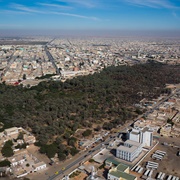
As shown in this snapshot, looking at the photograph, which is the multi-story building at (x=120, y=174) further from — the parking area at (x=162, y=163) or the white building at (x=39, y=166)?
the white building at (x=39, y=166)

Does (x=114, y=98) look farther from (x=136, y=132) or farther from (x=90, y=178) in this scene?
(x=90, y=178)

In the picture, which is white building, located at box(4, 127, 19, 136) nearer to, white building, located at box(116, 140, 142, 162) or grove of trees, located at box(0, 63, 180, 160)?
grove of trees, located at box(0, 63, 180, 160)

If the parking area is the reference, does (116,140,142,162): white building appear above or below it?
above

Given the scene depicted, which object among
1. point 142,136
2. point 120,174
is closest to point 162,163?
point 142,136

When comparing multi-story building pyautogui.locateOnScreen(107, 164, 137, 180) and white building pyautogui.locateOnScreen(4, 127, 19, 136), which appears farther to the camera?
white building pyautogui.locateOnScreen(4, 127, 19, 136)

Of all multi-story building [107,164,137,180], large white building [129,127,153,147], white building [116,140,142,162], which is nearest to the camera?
multi-story building [107,164,137,180]

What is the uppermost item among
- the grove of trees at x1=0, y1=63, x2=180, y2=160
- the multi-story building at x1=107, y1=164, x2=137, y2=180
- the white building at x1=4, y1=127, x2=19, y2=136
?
the grove of trees at x1=0, y1=63, x2=180, y2=160

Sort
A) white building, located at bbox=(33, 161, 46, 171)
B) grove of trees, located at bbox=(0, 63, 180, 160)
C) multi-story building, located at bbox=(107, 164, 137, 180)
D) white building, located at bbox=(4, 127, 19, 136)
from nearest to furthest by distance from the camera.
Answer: multi-story building, located at bbox=(107, 164, 137, 180) < white building, located at bbox=(33, 161, 46, 171) < white building, located at bbox=(4, 127, 19, 136) < grove of trees, located at bbox=(0, 63, 180, 160)
